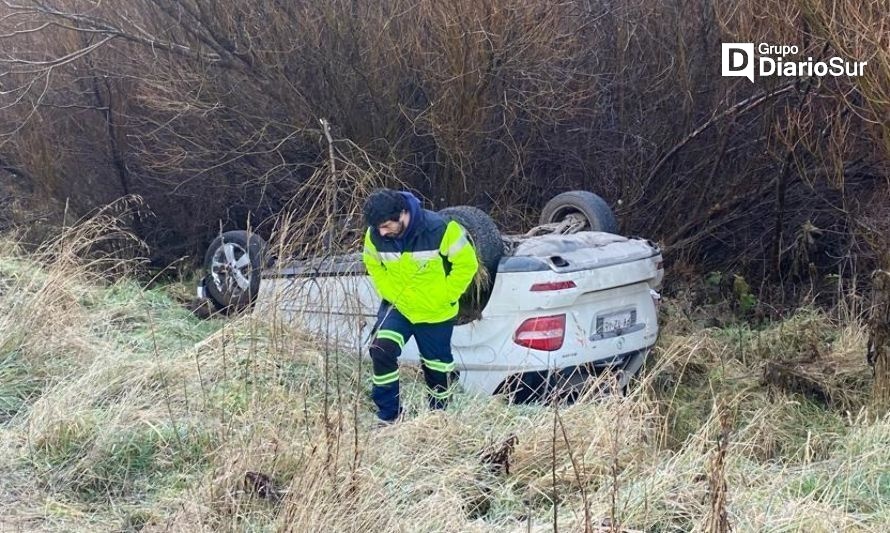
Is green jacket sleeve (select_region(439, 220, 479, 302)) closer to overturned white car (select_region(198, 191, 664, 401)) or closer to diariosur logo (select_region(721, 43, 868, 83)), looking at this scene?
overturned white car (select_region(198, 191, 664, 401))

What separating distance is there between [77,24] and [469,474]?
8.07 meters

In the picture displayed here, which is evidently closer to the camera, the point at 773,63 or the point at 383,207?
the point at 383,207

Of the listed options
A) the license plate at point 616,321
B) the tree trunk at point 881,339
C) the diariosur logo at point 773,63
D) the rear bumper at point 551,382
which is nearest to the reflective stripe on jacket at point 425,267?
the rear bumper at point 551,382

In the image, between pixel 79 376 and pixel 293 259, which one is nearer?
pixel 79 376

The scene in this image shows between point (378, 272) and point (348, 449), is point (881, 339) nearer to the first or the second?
point (378, 272)

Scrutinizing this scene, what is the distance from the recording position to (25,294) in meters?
6.38

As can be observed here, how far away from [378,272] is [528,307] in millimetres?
918

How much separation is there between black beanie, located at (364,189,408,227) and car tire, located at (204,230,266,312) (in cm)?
174

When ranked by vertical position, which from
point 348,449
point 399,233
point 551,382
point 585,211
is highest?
point 399,233

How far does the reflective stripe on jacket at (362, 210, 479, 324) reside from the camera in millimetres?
4875

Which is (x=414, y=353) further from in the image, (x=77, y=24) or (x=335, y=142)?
(x=77, y=24)

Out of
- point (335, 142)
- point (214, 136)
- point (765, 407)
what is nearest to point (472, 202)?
point (335, 142)

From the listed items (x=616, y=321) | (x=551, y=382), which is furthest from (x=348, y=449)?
(x=616, y=321)

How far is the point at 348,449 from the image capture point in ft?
12.7
